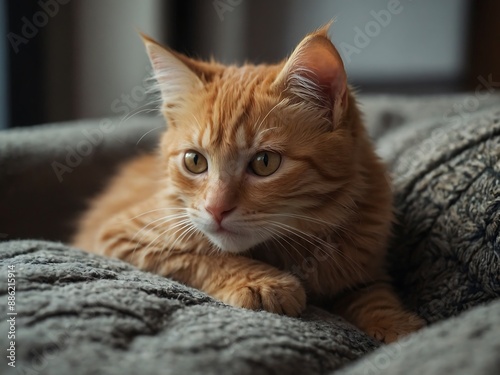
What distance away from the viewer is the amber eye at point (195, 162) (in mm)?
1284

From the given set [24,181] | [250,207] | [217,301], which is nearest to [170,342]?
[217,301]

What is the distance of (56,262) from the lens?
112cm

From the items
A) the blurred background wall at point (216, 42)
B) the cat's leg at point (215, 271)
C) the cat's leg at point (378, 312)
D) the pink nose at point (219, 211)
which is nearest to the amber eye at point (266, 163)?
the pink nose at point (219, 211)

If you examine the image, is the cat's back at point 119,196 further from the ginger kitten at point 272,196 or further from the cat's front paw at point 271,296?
the cat's front paw at point 271,296

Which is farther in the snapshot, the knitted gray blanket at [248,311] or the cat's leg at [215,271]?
the cat's leg at [215,271]

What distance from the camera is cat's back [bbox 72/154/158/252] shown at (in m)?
1.72

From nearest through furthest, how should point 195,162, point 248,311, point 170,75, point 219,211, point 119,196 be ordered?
point 248,311, point 219,211, point 195,162, point 170,75, point 119,196

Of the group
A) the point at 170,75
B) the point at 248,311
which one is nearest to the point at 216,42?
the point at 170,75

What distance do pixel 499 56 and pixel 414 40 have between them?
48 centimetres

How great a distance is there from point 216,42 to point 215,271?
2.58 metres

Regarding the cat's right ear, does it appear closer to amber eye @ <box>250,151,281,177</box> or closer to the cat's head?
the cat's head

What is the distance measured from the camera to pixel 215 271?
4.09 feet

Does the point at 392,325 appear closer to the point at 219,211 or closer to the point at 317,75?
the point at 219,211

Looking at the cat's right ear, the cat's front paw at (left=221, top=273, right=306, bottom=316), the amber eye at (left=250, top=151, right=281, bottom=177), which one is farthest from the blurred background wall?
the cat's front paw at (left=221, top=273, right=306, bottom=316)
